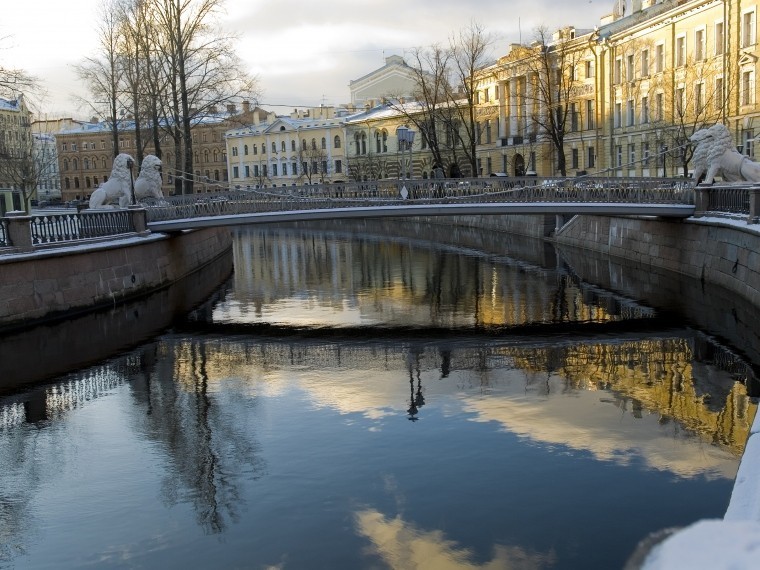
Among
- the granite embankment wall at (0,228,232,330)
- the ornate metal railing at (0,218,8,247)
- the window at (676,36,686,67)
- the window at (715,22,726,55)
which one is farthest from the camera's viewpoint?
the window at (676,36,686,67)

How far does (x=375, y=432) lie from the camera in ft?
34.2

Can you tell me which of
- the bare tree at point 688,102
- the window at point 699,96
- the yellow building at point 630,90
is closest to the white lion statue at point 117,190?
the yellow building at point 630,90

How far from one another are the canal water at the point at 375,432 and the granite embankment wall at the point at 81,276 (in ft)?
2.35

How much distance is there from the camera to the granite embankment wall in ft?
57.1

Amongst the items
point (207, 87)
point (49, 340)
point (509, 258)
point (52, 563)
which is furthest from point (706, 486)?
point (207, 87)

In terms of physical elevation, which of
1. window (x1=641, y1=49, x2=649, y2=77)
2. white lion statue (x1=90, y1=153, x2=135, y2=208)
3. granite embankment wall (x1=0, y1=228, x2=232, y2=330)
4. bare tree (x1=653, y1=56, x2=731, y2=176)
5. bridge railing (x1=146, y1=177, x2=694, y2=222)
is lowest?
granite embankment wall (x1=0, y1=228, x2=232, y2=330)

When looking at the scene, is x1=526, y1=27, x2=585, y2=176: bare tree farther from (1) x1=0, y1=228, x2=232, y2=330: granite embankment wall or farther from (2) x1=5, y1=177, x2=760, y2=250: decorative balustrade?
(1) x1=0, y1=228, x2=232, y2=330: granite embankment wall

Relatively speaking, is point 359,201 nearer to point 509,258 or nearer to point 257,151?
point 509,258

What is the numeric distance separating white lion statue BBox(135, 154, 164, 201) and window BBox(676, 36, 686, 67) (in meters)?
27.1

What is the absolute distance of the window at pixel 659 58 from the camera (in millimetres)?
42625

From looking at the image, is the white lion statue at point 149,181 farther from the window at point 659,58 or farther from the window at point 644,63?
the window at point 644,63

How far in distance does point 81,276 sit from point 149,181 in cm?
682

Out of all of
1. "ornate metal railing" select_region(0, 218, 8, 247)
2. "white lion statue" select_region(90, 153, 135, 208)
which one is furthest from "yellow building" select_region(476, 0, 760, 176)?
"ornate metal railing" select_region(0, 218, 8, 247)

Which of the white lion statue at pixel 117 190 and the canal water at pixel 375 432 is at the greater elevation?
the white lion statue at pixel 117 190
